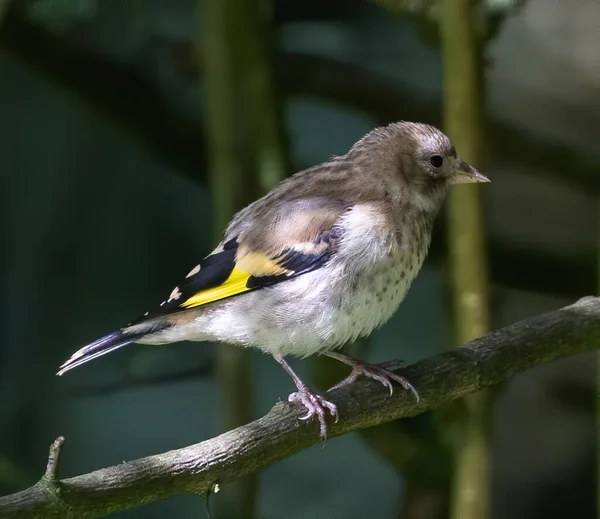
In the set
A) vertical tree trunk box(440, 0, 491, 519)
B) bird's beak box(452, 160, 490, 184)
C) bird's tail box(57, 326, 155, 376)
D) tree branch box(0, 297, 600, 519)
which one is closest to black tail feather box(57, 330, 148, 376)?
bird's tail box(57, 326, 155, 376)

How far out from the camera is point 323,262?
1527 mm

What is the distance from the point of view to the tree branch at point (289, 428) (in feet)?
3.67

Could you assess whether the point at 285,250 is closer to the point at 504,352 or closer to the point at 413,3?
the point at 504,352

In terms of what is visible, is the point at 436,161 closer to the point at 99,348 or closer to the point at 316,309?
the point at 316,309

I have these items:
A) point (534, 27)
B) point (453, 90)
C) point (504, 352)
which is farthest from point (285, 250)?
point (534, 27)

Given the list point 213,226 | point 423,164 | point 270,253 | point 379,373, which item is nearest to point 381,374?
point 379,373

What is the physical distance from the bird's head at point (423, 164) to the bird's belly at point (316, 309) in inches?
6.5

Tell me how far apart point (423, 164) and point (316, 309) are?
15.0 inches

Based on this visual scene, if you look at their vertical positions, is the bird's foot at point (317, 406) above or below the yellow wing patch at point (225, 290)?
below

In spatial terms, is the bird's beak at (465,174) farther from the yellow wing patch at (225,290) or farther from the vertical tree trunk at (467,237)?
the yellow wing patch at (225,290)

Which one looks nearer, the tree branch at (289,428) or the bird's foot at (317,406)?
the tree branch at (289,428)

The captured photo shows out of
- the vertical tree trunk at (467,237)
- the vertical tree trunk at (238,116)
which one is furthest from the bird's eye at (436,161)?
the vertical tree trunk at (238,116)

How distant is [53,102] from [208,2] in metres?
0.56

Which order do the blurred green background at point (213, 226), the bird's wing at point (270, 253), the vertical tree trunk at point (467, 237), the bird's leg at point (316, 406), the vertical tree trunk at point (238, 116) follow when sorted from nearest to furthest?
the bird's leg at point (316, 406) → the bird's wing at point (270, 253) → the vertical tree trunk at point (467, 237) → the vertical tree trunk at point (238, 116) → the blurred green background at point (213, 226)
